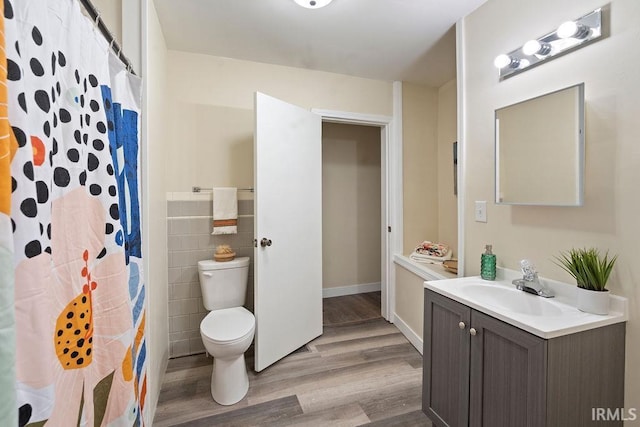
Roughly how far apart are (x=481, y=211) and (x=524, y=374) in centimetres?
97

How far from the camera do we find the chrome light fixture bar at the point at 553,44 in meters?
1.21

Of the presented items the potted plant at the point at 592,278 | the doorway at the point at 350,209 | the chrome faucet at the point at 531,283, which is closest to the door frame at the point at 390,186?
the doorway at the point at 350,209

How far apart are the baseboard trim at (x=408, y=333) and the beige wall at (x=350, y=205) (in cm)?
109

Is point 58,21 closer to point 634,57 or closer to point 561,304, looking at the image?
point 634,57

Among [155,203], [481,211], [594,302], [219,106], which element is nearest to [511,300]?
[594,302]

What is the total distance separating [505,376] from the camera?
1119 millimetres

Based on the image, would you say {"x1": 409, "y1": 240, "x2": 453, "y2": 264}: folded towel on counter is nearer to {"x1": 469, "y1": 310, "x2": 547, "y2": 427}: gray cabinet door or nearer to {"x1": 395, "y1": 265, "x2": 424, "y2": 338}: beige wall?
{"x1": 395, "y1": 265, "x2": 424, "y2": 338}: beige wall

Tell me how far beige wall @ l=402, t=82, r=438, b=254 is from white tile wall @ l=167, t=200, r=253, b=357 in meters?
1.82

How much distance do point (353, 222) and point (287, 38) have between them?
2308 mm

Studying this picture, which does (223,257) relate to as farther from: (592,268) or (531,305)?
(592,268)

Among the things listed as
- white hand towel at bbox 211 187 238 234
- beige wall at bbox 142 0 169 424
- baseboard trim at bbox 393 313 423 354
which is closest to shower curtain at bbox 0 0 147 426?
beige wall at bbox 142 0 169 424

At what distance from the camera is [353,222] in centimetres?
377

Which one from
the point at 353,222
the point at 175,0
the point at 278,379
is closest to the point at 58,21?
the point at 175,0

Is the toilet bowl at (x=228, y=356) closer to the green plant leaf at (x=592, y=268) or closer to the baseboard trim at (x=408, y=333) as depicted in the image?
the baseboard trim at (x=408, y=333)
